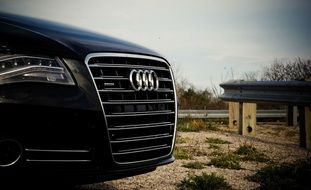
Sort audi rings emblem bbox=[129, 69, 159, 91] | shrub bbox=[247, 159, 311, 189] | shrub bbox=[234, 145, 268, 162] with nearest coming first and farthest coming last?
audi rings emblem bbox=[129, 69, 159, 91]
shrub bbox=[247, 159, 311, 189]
shrub bbox=[234, 145, 268, 162]

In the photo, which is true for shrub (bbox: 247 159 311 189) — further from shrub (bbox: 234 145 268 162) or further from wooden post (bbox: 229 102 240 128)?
wooden post (bbox: 229 102 240 128)

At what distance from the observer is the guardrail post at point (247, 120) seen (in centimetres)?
867

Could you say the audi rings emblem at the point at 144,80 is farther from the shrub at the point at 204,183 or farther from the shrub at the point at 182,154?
the shrub at the point at 182,154

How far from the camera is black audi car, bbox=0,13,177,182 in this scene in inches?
89.7

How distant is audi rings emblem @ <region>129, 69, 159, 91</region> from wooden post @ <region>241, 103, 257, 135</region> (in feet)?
19.2

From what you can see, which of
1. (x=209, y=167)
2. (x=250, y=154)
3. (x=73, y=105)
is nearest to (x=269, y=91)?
(x=250, y=154)

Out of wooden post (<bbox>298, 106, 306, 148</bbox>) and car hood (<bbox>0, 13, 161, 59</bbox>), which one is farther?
wooden post (<bbox>298, 106, 306, 148</bbox>)

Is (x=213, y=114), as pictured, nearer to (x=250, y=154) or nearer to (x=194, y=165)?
(x=250, y=154)

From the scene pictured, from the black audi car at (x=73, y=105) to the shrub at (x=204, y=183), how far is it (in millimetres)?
997

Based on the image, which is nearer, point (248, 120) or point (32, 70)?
point (32, 70)

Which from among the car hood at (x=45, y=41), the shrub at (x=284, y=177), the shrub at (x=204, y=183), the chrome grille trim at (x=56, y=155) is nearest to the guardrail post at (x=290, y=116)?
the shrub at (x=284, y=177)

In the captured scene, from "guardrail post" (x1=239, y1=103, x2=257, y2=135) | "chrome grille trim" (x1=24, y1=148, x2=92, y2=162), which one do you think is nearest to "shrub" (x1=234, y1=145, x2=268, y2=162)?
"guardrail post" (x1=239, y1=103, x2=257, y2=135)

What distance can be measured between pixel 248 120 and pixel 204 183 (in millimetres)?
4909

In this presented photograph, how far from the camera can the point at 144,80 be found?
2.98 meters
